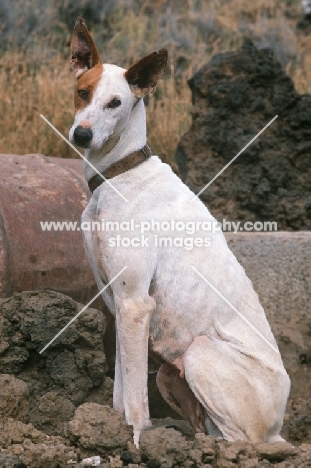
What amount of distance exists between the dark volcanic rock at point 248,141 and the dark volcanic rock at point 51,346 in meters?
3.18

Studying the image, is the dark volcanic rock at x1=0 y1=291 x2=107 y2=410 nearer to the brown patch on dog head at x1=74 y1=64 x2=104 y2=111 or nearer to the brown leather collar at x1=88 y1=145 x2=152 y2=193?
the brown leather collar at x1=88 y1=145 x2=152 y2=193

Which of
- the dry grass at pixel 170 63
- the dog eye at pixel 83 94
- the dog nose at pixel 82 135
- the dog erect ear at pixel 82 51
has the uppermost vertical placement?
the dog erect ear at pixel 82 51

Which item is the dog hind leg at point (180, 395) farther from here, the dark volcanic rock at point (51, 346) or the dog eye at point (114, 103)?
the dog eye at point (114, 103)

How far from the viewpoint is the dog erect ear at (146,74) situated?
486 centimetres

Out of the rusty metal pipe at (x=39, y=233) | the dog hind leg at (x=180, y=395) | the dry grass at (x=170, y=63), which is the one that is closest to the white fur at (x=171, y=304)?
the dog hind leg at (x=180, y=395)

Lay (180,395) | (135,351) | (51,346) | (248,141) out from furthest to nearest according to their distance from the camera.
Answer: (248,141) → (51,346) → (180,395) → (135,351)

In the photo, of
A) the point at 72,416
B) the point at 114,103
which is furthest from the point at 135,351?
the point at 114,103

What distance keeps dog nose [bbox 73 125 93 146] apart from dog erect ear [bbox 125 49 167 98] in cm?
44

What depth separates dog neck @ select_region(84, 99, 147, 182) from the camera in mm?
4988

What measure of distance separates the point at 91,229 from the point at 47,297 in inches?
34.8

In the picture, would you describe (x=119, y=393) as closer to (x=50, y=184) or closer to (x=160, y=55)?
(x=160, y=55)

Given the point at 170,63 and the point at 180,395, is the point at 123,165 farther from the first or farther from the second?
the point at 170,63

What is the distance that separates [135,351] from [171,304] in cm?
35

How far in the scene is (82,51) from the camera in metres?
5.03
